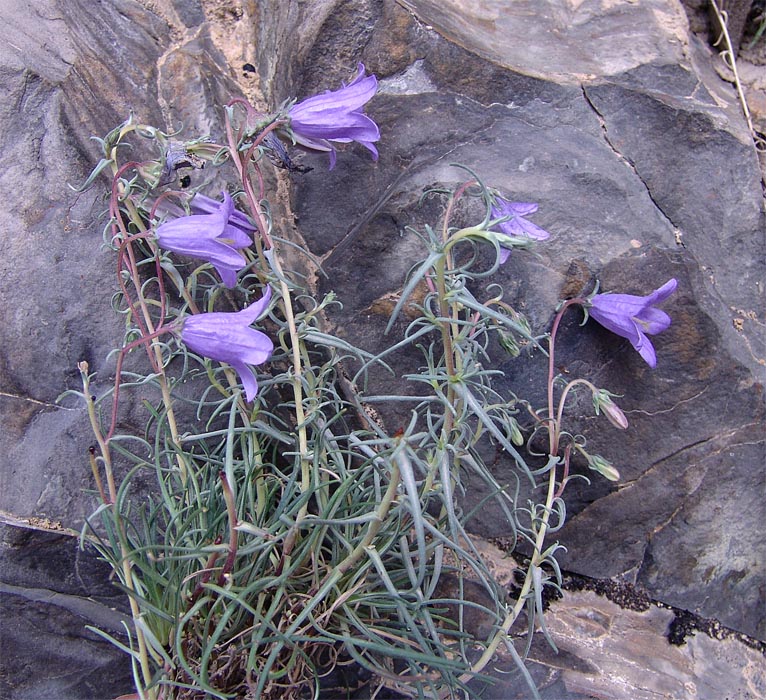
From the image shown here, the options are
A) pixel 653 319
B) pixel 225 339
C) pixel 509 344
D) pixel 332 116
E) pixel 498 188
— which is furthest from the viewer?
pixel 498 188

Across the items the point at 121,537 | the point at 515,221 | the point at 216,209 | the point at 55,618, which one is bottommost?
the point at 55,618

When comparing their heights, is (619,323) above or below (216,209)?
below

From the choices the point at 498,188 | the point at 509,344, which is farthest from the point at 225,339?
the point at 498,188

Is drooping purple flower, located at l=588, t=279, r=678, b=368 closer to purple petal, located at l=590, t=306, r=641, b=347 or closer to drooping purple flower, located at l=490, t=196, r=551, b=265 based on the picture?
purple petal, located at l=590, t=306, r=641, b=347

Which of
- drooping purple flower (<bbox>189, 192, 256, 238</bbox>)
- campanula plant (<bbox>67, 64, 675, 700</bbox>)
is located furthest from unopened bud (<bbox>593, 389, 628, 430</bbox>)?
drooping purple flower (<bbox>189, 192, 256, 238</bbox>)

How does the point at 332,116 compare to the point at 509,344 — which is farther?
the point at 509,344

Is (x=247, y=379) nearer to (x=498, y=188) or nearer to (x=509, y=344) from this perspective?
(x=509, y=344)

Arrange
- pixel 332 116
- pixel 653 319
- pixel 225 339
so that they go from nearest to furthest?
pixel 225 339 → pixel 332 116 → pixel 653 319
